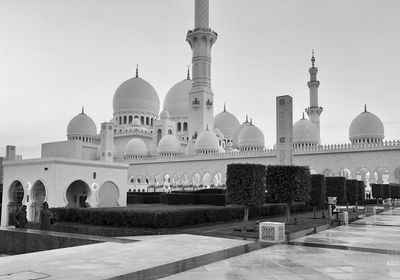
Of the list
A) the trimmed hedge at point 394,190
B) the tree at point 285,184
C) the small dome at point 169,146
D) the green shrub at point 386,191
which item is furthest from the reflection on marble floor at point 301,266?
the small dome at point 169,146

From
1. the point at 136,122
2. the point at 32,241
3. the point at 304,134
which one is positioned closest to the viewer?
the point at 32,241

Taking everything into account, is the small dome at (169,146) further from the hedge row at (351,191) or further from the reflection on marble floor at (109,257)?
the reflection on marble floor at (109,257)

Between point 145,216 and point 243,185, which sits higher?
point 243,185

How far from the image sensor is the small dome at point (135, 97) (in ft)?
184

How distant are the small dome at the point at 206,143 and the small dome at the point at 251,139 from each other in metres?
3.48

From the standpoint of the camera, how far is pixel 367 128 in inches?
1480

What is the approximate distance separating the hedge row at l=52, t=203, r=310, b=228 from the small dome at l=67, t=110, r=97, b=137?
45.6 meters

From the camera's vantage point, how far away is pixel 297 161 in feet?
122

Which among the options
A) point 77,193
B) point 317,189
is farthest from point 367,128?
point 77,193

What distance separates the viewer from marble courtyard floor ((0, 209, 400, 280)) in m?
6.20

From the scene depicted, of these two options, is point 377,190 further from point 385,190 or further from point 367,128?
point 367,128

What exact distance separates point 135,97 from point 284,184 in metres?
44.4

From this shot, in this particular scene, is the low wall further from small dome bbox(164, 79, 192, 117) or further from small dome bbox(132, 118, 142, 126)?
small dome bbox(164, 79, 192, 117)

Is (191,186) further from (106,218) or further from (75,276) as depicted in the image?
(75,276)
